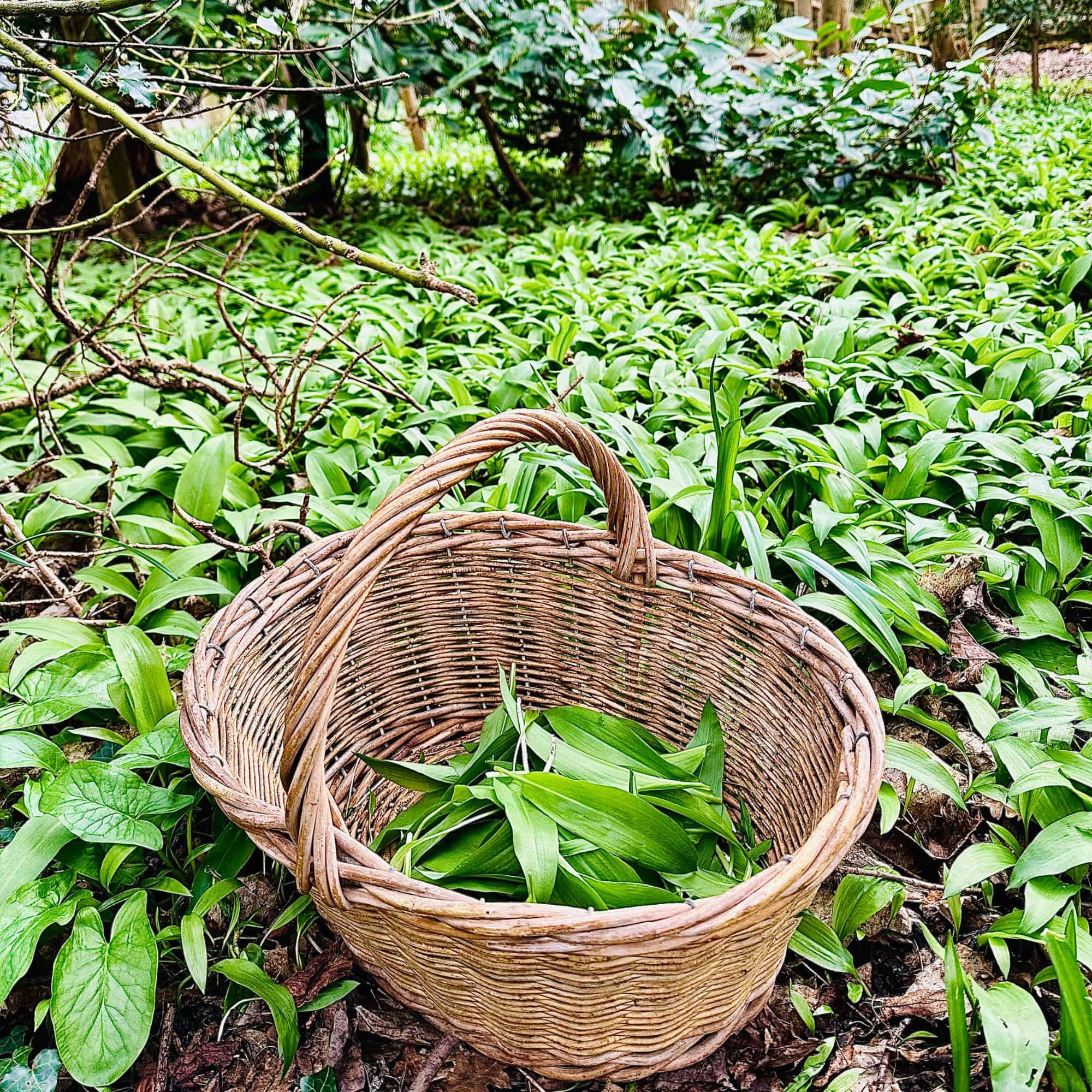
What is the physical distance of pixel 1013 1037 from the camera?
43.4 inches

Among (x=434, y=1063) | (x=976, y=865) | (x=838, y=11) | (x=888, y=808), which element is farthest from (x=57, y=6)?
(x=838, y=11)

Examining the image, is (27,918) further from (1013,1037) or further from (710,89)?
(710,89)

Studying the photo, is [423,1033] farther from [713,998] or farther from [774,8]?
[774,8]

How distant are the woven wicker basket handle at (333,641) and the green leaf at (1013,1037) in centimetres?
82

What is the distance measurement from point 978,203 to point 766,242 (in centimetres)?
104

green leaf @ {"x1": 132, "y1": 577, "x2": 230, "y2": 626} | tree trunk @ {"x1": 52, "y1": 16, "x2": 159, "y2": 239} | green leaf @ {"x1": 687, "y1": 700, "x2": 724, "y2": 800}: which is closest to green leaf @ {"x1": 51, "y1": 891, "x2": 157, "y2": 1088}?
green leaf @ {"x1": 132, "y1": 577, "x2": 230, "y2": 626}

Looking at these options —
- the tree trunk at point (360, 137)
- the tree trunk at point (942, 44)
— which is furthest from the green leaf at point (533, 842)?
the tree trunk at point (942, 44)

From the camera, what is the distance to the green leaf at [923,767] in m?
1.42

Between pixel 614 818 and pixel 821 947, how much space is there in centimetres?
37

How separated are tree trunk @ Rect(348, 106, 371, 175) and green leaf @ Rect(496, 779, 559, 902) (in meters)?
3.86

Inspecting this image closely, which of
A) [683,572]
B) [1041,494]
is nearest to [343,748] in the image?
[683,572]

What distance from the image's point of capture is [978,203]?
384 centimetres

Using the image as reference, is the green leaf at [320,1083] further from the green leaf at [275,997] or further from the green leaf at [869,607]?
the green leaf at [869,607]

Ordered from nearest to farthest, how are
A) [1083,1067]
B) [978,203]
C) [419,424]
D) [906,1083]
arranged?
[1083,1067] → [906,1083] → [419,424] → [978,203]
